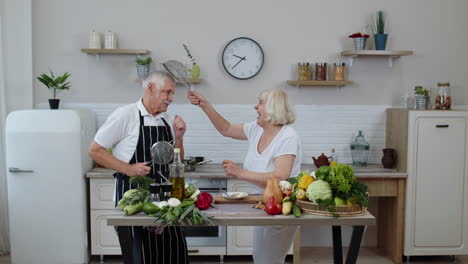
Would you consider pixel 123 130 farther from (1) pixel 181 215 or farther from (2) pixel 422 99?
(2) pixel 422 99

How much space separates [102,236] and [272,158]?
2353 millimetres

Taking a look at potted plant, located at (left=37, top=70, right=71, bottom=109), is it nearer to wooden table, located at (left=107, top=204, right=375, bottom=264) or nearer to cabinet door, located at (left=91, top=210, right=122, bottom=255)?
cabinet door, located at (left=91, top=210, right=122, bottom=255)

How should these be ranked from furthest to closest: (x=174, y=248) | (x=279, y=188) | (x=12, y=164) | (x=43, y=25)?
(x=43, y=25)
(x=12, y=164)
(x=174, y=248)
(x=279, y=188)

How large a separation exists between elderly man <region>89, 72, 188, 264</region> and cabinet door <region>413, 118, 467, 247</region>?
2.70m

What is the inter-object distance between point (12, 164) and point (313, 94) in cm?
301

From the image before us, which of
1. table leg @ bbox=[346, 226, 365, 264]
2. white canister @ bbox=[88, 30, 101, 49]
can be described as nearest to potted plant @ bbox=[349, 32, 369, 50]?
white canister @ bbox=[88, 30, 101, 49]

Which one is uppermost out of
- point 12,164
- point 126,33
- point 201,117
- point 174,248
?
point 126,33

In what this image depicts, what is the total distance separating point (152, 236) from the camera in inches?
128

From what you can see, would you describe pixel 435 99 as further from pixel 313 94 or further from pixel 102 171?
pixel 102 171

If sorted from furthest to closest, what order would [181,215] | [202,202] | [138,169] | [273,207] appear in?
[138,169], [202,202], [273,207], [181,215]

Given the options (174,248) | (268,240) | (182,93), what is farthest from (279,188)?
(182,93)

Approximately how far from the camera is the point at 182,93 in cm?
562

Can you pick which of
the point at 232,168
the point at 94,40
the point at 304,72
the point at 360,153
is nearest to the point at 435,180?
the point at 360,153

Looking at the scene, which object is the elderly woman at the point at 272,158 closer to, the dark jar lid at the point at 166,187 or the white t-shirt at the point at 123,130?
the dark jar lid at the point at 166,187
